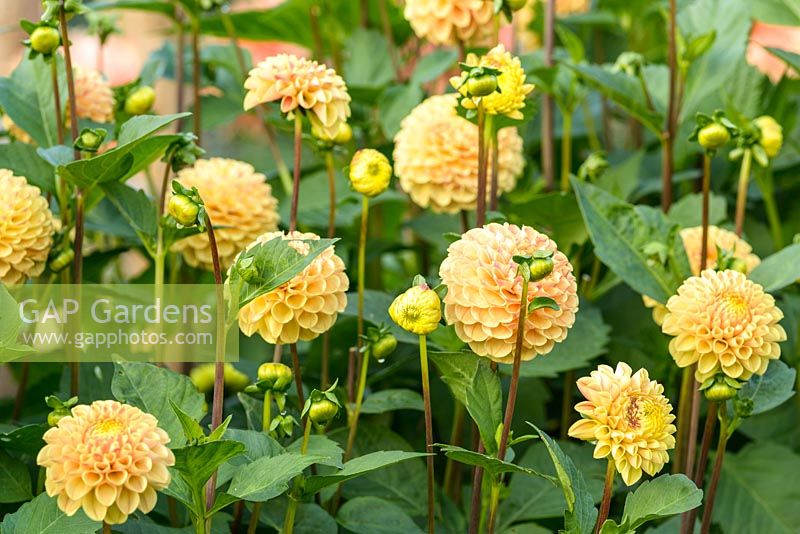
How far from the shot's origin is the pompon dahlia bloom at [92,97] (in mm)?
913

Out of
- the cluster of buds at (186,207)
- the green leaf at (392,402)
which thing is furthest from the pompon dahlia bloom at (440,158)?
the cluster of buds at (186,207)

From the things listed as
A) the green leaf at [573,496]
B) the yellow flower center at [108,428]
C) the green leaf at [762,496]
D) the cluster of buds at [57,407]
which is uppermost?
the yellow flower center at [108,428]

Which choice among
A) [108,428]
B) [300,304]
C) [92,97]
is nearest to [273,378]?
[300,304]

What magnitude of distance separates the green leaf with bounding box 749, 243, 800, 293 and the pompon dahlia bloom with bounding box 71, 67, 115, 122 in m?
0.57

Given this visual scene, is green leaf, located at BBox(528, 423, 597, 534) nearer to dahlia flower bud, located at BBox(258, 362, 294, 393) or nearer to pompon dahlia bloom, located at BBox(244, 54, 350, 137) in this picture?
dahlia flower bud, located at BBox(258, 362, 294, 393)

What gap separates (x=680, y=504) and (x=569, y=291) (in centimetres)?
14

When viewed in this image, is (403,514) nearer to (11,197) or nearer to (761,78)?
(11,197)

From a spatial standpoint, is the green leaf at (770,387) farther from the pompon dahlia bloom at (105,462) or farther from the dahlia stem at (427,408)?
the pompon dahlia bloom at (105,462)

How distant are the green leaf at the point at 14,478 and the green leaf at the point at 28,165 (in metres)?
0.23

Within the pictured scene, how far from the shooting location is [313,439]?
2.21 ft

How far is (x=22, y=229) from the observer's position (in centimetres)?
75

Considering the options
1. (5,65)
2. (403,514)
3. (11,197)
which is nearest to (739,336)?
(403,514)

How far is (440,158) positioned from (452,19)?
149 mm

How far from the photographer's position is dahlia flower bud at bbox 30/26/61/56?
75cm
